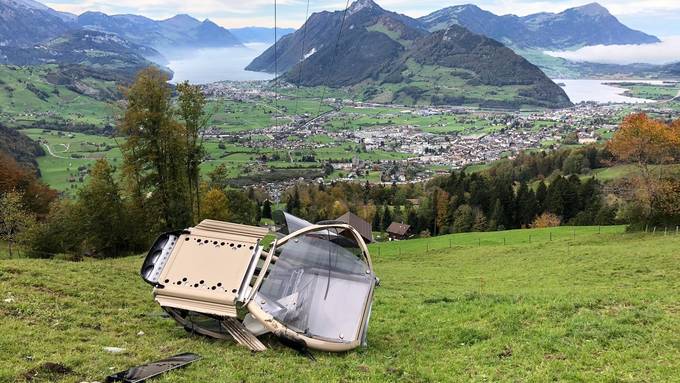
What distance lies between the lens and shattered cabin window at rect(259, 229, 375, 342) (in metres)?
10.0

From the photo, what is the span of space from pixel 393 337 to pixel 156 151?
A: 2582cm

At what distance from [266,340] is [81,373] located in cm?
359

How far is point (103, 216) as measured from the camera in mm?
33219

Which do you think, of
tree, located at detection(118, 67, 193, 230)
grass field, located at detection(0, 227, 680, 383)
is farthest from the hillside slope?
grass field, located at detection(0, 227, 680, 383)

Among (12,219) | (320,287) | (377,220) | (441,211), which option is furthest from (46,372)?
(377,220)

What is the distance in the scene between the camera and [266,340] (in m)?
10.2

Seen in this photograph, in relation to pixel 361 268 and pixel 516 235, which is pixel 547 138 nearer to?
pixel 516 235

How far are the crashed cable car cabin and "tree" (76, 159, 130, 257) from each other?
83.3ft

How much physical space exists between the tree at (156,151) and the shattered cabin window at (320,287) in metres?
23.6

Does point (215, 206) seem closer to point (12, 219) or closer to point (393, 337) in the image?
point (12, 219)

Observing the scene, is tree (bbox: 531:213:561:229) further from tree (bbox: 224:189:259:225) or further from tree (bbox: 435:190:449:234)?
tree (bbox: 224:189:259:225)

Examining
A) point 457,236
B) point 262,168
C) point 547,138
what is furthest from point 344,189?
point 547,138

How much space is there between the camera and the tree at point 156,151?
30938 mm

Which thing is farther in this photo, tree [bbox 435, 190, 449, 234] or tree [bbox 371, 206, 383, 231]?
tree [bbox 371, 206, 383, 231]
